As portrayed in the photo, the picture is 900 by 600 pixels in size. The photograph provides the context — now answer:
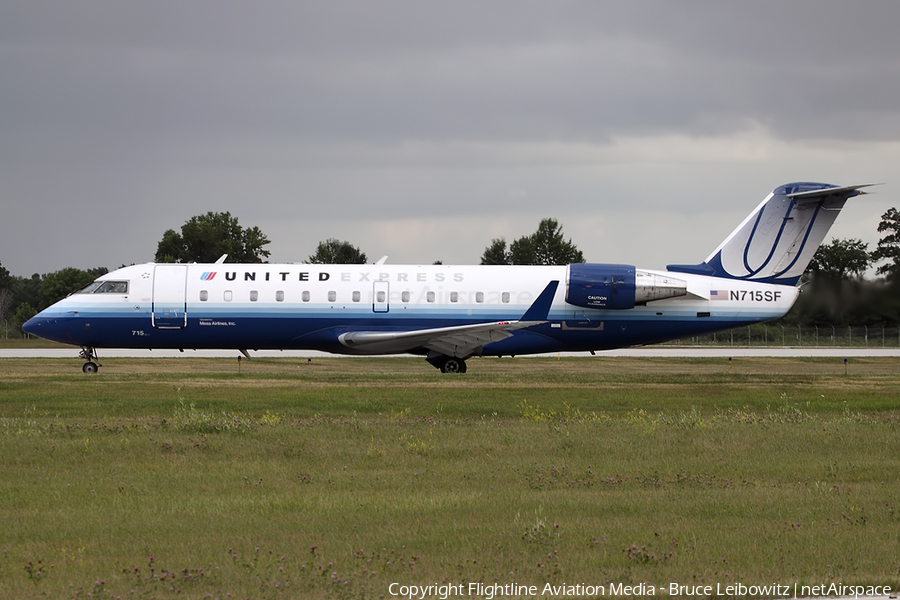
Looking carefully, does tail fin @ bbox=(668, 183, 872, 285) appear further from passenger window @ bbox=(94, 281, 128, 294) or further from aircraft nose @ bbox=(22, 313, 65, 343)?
aircraft nose @ bbox=(22, 313, 65, 343)

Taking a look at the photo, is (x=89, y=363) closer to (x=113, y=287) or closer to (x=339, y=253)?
(x=113, y=287)

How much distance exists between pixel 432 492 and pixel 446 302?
61.5ft

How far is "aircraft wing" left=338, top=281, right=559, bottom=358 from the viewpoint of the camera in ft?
93.8

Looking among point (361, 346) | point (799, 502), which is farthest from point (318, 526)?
point (361, 346)

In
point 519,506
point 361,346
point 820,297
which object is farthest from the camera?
point 820,297

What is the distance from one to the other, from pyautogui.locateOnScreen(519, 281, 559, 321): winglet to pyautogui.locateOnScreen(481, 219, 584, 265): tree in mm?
62760

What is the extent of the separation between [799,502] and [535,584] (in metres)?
4.56

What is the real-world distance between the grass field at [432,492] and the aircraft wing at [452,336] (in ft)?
21.0

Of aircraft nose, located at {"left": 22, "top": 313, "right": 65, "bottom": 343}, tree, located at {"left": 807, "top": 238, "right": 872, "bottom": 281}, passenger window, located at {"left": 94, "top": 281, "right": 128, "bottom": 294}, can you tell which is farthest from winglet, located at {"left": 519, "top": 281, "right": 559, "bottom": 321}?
tree, located at {"left": 807, "top": 238, "right": 872, "bottom": 281}

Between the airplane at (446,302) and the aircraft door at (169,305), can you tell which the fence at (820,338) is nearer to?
the airplane at (446,302)

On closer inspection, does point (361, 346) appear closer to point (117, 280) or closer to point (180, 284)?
point (180, 284)

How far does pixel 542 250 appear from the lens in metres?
94.4

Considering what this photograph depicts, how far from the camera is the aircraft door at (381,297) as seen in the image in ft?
97.5

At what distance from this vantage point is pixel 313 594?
24.4 feet
